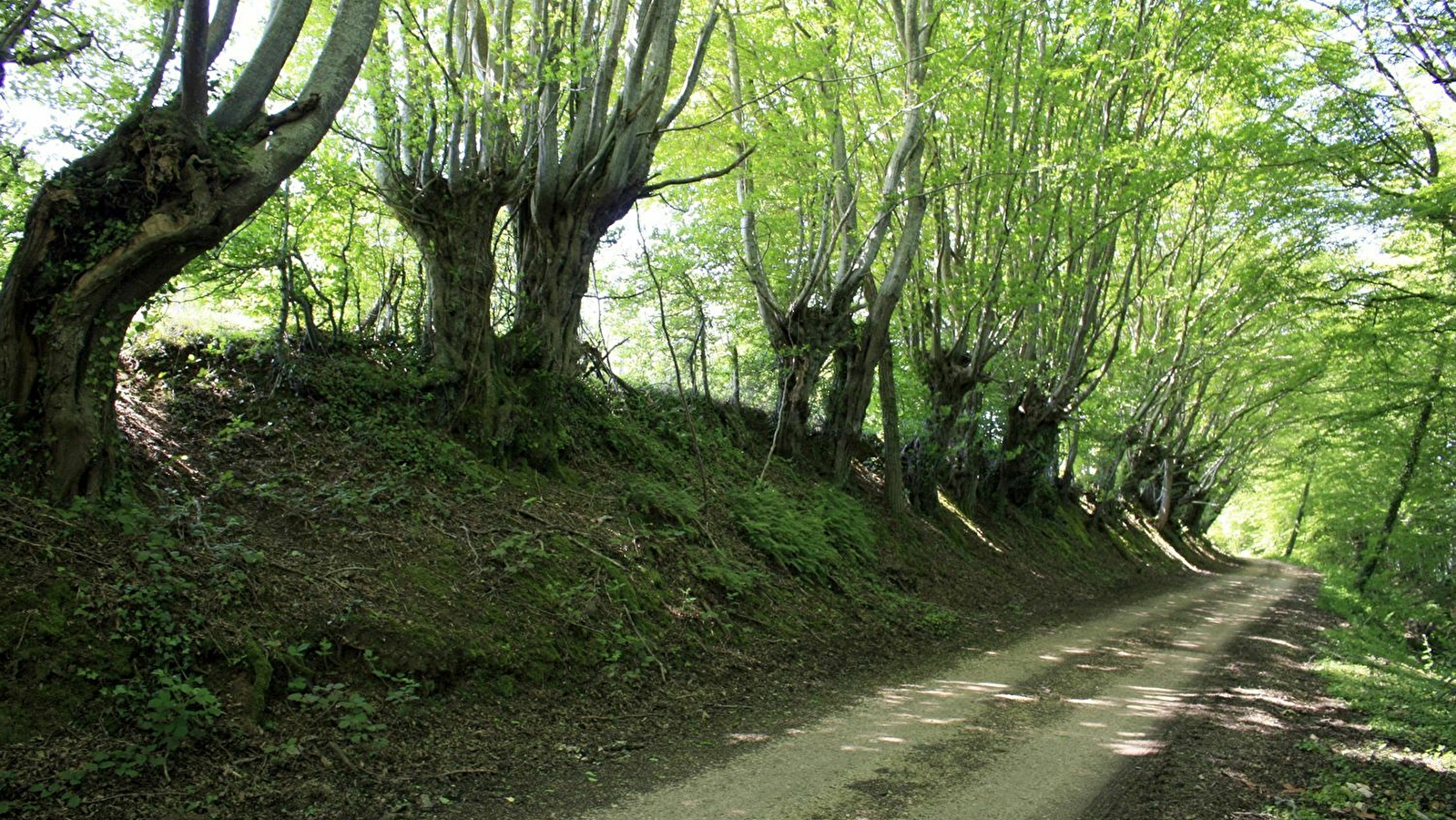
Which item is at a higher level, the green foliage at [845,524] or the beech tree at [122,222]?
the beech tree at [122,222]

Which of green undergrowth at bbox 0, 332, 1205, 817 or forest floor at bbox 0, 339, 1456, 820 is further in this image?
forest floor at bbox 0, 339, 1456, 820

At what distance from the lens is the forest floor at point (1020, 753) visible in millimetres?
4500

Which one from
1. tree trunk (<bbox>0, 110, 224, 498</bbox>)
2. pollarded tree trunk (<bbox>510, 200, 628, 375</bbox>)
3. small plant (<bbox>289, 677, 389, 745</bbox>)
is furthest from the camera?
pollarded tree trunk (<bbox>510, 200, 628, 375</bbox>)

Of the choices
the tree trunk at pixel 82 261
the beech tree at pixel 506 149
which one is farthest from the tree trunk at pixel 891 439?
the tree trunk at pixel 82 261

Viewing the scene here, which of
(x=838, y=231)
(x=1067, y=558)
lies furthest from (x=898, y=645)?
(x=1067, y=558)

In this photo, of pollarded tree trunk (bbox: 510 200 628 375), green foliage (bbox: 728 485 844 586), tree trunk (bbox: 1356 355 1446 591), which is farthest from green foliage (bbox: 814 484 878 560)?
tree trunk (bbox: 1356 355 1446 591)

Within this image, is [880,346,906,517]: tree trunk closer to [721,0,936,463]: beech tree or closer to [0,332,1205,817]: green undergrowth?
[721,0,936,463]: beech tree

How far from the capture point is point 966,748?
18.2 feet

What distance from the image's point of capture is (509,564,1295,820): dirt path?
4.46 metres

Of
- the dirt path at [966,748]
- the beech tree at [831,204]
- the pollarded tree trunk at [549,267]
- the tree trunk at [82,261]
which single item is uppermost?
the beech tree at [831,204]

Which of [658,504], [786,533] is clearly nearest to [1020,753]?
[658,504]

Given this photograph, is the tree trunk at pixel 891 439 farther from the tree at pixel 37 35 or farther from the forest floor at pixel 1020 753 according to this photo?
the tree at pixel 37 35

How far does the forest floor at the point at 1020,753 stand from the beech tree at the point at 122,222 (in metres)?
3.57

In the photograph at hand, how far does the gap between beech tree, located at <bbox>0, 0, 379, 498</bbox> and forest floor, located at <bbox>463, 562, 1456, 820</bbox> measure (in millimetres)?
3565
